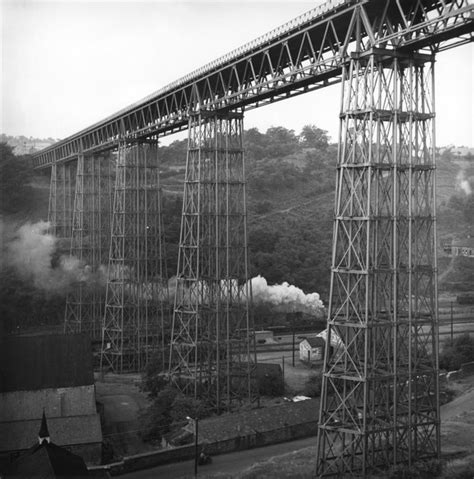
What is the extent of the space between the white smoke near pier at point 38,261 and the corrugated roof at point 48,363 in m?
14.1

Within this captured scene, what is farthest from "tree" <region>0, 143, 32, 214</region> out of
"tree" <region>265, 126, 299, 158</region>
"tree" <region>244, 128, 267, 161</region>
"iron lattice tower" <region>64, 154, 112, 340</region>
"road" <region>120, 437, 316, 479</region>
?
"tree" <region>265, 126, 299, 158</region>

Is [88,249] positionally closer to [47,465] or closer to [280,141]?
[47,465]

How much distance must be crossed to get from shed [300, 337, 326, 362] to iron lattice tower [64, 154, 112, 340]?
10.1 m

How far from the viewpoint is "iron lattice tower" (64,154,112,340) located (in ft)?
108

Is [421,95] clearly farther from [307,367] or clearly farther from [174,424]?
[307,367]


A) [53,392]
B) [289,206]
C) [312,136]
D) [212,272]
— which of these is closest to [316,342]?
[212,272]

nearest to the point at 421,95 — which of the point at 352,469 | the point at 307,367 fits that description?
the point at 352,469

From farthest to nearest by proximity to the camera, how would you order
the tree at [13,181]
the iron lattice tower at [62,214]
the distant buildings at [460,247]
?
the distant buildings at [460,247]
the iron lattice tower at [62,214]
the tree at [13,181]

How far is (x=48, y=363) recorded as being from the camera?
20250mm

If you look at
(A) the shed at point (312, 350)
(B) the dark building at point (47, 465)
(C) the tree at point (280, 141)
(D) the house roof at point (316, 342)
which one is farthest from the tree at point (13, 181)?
(C) the tree at point (280, 141)

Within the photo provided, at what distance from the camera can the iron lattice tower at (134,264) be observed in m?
28.4

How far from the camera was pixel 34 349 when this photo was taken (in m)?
20.3

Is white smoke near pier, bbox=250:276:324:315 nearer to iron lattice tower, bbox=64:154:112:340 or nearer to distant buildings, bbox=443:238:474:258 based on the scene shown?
distant buildings, bbox=443:238:474:258

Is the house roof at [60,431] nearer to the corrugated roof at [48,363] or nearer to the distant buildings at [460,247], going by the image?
the corrugated roof at [48,363]
